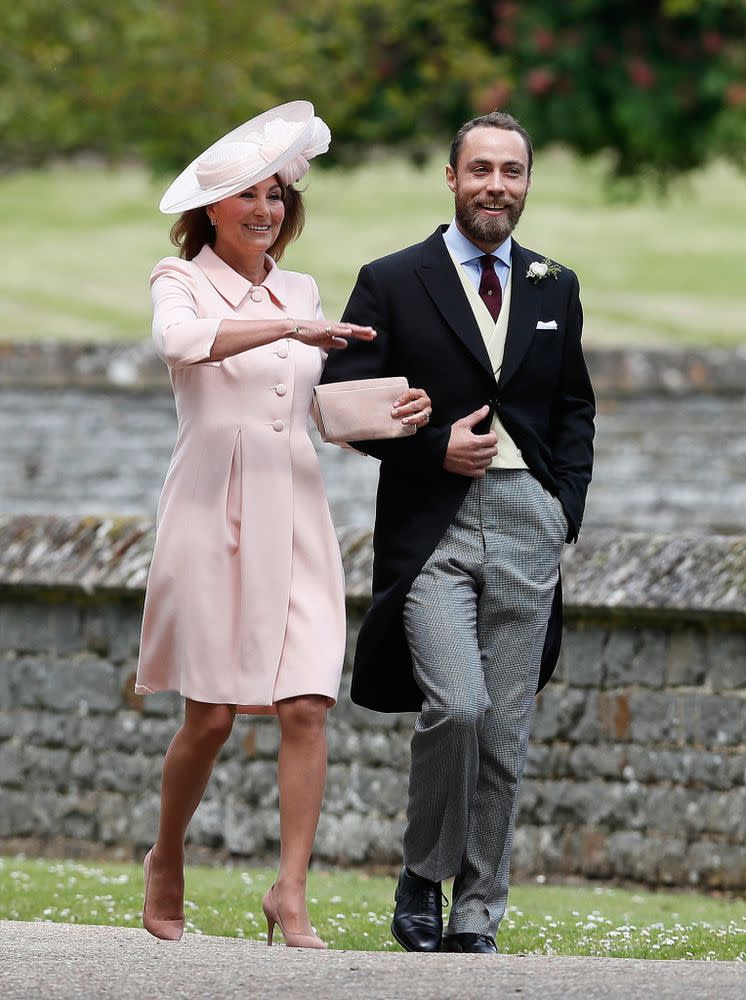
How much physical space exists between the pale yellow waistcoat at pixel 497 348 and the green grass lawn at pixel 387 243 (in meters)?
16.8

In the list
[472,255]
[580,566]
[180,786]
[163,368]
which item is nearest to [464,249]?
[472,255]

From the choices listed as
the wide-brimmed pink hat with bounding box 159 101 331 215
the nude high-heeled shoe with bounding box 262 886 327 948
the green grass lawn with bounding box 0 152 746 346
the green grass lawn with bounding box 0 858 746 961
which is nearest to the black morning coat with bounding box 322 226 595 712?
the wide-brimmed pink hat with bounding box 159 101 331 215

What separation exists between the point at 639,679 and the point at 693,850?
63cm

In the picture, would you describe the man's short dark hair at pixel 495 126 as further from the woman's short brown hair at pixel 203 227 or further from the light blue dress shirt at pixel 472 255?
the woman's short brown hair at pixel 203 227

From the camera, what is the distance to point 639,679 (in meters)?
7.23

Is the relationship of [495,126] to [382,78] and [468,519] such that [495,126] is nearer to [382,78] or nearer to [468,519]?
[468,519]

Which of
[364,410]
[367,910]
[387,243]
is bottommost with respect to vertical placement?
[367,910]

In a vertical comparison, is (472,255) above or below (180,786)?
above

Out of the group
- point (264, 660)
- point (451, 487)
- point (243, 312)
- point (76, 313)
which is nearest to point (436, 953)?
point (264, 660)

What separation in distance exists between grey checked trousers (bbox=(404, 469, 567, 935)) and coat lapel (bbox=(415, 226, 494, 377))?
0.99 feet

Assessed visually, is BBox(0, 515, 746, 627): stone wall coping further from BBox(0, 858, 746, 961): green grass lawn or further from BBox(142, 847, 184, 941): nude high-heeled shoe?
BBox(142, 847, 184, 941): nude high-heeled shoe

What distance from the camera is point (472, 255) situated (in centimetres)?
489

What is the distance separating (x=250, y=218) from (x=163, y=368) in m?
8.01

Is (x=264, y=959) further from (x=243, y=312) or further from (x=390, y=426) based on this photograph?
(x=243, y=312)
